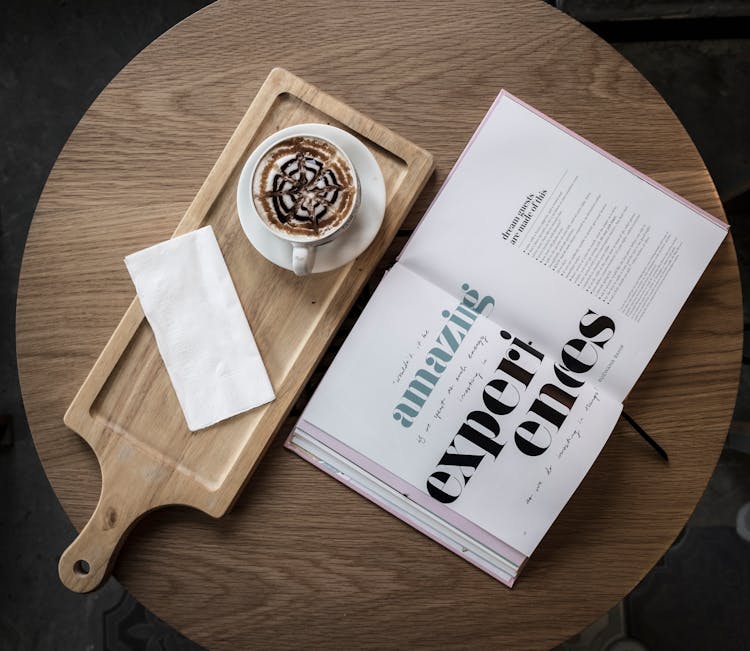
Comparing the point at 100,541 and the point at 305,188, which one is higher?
the point at 305,188

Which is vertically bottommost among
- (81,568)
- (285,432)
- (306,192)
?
(81,568)

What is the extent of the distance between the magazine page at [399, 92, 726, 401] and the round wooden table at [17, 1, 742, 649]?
25 mm

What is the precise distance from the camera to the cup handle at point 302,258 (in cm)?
65

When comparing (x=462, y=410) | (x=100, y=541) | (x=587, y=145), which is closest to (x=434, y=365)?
(x=462, y=410)

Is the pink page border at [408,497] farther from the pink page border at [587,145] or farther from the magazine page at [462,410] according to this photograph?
the pink page border at [587,145]

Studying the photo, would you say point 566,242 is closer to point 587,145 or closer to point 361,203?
point 587,145

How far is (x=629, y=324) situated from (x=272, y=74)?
0.49 m

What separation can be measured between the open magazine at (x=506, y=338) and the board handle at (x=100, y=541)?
199mm

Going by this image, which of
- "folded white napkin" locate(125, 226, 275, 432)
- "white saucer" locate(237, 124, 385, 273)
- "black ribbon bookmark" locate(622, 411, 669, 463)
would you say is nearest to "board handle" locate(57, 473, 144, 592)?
"folded white napkin" locate(125, 226, 275, 432)

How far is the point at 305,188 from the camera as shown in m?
0.68

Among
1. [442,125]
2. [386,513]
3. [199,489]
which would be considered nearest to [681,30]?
[442,125]

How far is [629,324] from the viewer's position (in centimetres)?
76

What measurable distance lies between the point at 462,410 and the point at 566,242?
225 mm

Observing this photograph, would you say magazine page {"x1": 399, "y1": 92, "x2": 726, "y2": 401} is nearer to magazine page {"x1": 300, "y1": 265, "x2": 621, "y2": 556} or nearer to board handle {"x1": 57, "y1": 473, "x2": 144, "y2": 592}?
magazine page {"x1": 300, "y1": 265, "x2": 621, "y2": 556}
